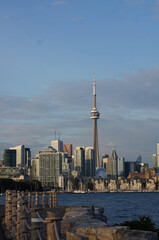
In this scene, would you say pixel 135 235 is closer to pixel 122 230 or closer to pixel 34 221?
pixel 122 230

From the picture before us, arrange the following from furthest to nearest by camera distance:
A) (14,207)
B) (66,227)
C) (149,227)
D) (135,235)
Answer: (149,227)
(14,207)
(66,227)
(135,235)

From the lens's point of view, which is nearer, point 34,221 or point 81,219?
point 34,221

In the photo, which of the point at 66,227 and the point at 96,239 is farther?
the point at 66,227

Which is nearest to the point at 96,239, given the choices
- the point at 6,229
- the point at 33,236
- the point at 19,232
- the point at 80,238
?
the point at 33,236

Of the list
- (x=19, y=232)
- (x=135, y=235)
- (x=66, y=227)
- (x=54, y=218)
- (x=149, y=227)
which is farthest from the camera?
(x=149, y=227)

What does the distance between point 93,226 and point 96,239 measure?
677 millimetres

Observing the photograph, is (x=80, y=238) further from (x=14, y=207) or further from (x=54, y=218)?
(x=14, y=207)

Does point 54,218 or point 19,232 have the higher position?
point 54,218

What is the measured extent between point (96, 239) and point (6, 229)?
9212mm

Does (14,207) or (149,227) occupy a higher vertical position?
(14,207)

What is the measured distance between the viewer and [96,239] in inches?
416

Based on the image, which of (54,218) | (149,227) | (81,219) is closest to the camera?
(54,218)

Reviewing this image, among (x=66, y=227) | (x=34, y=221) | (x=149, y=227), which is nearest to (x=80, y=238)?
(x=34, y=221)

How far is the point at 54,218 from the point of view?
720 centimetres
